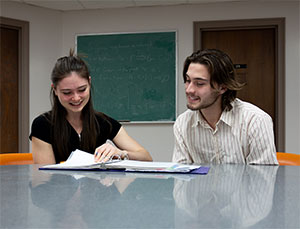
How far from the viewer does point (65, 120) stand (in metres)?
1.89

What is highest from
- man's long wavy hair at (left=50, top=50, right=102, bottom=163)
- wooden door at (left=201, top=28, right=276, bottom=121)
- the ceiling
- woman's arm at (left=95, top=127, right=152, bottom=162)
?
the ceiling

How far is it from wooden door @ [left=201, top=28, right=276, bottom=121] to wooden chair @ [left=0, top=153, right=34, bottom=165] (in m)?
2.80

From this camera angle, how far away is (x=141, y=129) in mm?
4199

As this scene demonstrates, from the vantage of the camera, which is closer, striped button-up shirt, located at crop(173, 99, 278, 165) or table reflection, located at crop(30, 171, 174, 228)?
table reflection, located at crop(30, 171, 174, 228)

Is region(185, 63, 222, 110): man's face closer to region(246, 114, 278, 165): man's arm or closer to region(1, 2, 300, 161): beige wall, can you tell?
region(246, 114, 278, 165): man's arm

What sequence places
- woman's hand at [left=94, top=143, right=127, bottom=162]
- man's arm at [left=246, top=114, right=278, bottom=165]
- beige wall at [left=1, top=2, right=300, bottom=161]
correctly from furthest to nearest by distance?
1. beige wall at [left=1, top=2, right=300, bottom=161]
2. man's arm at [left=246, top=114, right=278, bottom=165]
3. woman's hand at [left=94, top=143, right=127, bottom=162]

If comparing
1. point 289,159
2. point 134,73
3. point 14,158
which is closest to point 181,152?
point 289,159

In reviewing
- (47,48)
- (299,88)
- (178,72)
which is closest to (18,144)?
(47,48)

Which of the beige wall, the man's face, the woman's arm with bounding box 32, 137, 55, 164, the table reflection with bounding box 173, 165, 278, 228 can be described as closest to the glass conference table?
the table reflection with bounding box 173, 165, 278, 228

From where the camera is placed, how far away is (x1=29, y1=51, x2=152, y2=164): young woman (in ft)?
5.96

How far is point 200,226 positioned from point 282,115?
3.62 metres

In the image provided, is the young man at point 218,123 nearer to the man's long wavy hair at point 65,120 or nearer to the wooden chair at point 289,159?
the wooden chair at point 289,159

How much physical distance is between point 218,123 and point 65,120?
79 cm

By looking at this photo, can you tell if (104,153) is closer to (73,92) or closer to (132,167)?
(132,167)
